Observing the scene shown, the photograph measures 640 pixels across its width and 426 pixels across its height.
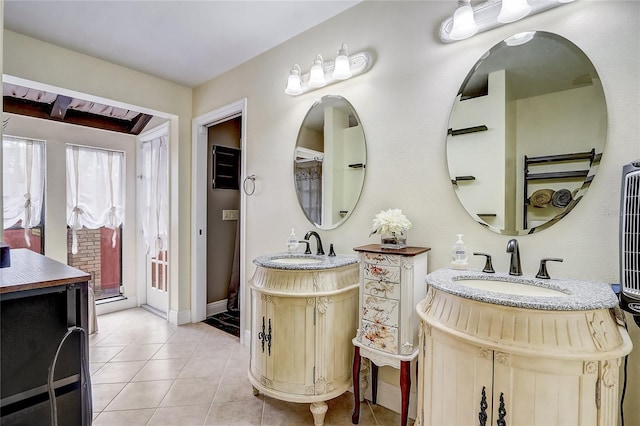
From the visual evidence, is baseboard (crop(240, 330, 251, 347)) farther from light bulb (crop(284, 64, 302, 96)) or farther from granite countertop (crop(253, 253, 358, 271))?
light bulb (crop(284, 64, 302, 96))

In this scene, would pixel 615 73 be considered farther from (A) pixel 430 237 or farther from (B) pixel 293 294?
(B) pixel 293 294

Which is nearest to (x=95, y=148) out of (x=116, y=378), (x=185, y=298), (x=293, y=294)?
(x=185, y=298)

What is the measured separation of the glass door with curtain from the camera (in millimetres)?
3773

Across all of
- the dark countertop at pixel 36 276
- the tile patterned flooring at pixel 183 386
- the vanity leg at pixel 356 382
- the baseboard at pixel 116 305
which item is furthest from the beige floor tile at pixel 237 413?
the baseboard at pixel 116 305

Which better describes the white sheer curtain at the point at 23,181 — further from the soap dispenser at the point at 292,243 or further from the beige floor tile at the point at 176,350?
the soap dispenser at the point at 292,243

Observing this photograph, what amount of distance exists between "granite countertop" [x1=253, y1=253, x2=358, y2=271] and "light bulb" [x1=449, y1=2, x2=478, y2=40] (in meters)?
1.42

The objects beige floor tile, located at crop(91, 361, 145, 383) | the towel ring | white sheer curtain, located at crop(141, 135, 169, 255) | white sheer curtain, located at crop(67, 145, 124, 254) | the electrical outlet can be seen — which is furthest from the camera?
the electrical outlet

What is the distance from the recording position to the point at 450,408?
4.06 ft

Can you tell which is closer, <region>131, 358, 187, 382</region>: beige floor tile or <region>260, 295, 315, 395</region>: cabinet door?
<region>260, 295, 315, 395</region>: cabinet door

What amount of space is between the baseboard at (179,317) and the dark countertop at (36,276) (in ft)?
6.77

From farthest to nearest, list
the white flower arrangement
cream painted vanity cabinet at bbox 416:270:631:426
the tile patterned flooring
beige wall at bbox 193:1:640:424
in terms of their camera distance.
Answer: the tile patterned flooring → the white flower arrangement → beige wall at bbox 193:1:640:424 → cream painted vanity cabinet at bbox 416:270:631:426

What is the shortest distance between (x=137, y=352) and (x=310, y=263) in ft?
6.59

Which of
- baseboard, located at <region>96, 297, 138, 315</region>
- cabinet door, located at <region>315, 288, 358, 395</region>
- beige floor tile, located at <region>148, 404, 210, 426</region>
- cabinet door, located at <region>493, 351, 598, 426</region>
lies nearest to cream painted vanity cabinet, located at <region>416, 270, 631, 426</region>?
cabinet door, located at <region>493, 351, 598, 426</region>

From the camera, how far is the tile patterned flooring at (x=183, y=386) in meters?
1.90
